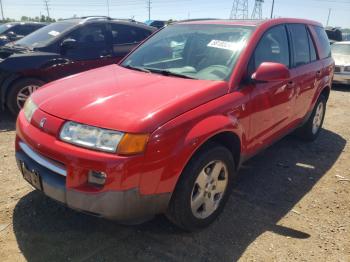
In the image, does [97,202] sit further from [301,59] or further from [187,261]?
[301,59]

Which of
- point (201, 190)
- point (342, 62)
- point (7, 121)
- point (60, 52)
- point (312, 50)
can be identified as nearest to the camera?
point (201, 190)

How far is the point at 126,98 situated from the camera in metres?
2.81

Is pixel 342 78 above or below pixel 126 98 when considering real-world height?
below

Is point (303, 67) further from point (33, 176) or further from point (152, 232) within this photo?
point (33, 176)

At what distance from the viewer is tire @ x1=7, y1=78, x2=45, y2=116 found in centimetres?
586

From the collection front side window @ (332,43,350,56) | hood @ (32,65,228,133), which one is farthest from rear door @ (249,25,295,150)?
front side window @ (332,43,350,56)

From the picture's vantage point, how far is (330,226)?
3.29m

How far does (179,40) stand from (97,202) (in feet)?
7.10

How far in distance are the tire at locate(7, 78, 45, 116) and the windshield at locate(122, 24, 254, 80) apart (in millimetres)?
2536

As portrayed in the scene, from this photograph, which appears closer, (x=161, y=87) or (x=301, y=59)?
(x=161, y=87)

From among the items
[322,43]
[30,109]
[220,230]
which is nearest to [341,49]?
[322,43]

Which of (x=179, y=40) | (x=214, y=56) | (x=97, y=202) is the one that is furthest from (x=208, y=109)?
(x=179, y=40)

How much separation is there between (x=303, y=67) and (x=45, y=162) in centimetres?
321

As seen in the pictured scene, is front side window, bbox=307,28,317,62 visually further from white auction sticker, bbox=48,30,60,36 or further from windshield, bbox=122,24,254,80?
white auction sticker, bbox=48,30,60,36
